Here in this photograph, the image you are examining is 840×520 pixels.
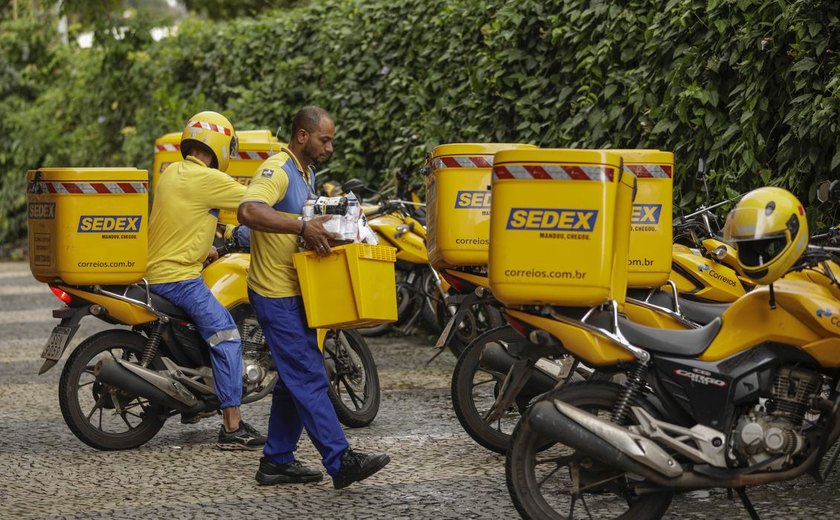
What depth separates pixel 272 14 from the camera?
16.3 m

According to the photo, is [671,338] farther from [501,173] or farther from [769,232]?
[501,173]

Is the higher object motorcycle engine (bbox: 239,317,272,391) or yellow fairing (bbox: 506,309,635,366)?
yellow fairing (bbox: 506,309,635,366)

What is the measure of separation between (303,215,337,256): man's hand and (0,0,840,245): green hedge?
2970 millimetres

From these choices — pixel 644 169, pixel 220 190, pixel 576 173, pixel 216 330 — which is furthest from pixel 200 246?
pixel 576 173

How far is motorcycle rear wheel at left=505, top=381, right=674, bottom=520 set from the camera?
16.8 ft

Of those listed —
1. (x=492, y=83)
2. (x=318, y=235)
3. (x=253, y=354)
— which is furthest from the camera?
(x=492, y=83)

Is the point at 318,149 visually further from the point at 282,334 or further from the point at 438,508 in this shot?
the point at 438,508

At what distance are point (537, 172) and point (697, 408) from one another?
1108 millimetres

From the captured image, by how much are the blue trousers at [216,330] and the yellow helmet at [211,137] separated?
69 cm

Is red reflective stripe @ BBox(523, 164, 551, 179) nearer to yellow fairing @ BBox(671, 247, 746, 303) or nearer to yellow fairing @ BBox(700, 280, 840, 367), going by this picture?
yellow fairing @ BBox(700, 280, 840, 367)

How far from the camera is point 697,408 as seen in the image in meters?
5.09

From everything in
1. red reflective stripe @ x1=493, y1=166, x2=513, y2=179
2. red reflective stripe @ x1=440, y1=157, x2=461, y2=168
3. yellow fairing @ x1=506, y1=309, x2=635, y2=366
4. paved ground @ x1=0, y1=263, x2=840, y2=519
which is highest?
red reflective stripe @ x1=493, y1=166, x2=513, y2=179

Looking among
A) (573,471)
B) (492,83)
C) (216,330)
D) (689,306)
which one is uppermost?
(492,83)

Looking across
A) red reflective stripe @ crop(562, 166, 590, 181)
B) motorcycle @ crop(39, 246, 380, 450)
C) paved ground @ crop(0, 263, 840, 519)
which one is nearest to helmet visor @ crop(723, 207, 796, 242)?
red reflective stripe @ crop(562, 166, 590, 181)
